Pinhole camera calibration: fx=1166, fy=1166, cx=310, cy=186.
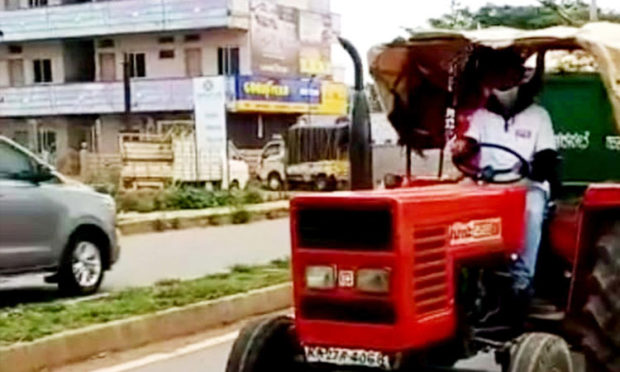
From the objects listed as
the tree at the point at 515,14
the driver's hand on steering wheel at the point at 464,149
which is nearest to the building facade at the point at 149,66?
the tree at the point at 515,14

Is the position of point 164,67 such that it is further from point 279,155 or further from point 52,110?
point 279,155

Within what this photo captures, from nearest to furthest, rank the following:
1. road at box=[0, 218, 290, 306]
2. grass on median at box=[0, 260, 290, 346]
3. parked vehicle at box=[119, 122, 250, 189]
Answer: grass on median at box=[0, 260, 290, 346] → road at box=[0, 218, 290, 306] → parked vehicle at box=[119, 122, 250, 189]

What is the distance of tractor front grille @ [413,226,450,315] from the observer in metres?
5.70

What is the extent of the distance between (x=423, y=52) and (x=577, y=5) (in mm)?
16237

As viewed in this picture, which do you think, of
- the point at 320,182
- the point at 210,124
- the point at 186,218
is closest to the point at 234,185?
the point at 210,124

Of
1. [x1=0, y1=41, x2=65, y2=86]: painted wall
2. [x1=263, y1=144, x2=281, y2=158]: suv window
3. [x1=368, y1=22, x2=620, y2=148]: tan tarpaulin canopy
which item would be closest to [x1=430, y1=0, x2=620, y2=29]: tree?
[x1=368, y1=22, x2=620, y2=148]: tan tarpaulin canopy

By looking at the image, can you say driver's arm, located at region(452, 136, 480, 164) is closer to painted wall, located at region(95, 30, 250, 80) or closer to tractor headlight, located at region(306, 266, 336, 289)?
tractor headlight, located at region(306, 266, 336, 289)

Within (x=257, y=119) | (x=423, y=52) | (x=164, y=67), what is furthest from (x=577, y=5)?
(x=164, y=67)

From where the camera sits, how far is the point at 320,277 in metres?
5.81

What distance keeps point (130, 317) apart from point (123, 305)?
0.65 m

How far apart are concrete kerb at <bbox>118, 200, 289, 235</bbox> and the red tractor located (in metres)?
15.1

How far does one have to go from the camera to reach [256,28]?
51.6 metres

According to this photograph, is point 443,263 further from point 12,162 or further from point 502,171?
point 12,162

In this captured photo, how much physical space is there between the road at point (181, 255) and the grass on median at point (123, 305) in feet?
5.18
